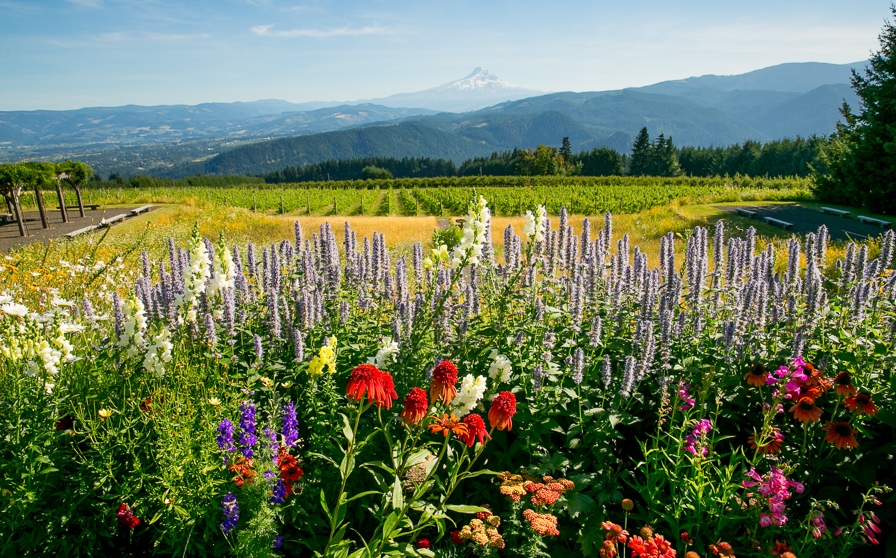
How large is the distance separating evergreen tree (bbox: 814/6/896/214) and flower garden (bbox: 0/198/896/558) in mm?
25165

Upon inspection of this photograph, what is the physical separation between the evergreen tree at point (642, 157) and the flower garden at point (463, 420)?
352 ft

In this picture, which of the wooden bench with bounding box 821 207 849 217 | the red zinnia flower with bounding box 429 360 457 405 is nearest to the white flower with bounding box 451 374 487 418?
the red zinnia flower with bounding box 429 360 457 405

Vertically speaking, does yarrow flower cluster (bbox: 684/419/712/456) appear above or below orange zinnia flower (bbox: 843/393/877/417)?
below

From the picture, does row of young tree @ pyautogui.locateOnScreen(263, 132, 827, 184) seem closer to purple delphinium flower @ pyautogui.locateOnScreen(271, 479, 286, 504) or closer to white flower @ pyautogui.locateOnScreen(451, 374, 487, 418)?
white flower @ pyautogui.locateOnScreen(451, 374, 487, 418)

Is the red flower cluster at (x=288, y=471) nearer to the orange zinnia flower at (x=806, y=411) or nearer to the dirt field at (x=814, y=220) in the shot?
the orange zinnia flower at (x=806, y=411)

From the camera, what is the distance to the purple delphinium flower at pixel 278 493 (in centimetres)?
323

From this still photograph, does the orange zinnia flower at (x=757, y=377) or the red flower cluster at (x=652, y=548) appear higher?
the orange zinnia flower at (x=757, y=377)

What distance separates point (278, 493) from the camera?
10.8 ft

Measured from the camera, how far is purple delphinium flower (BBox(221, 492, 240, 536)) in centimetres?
321

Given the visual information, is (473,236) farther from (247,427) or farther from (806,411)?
(806,411)

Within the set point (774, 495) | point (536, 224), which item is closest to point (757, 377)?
point (774, 495)

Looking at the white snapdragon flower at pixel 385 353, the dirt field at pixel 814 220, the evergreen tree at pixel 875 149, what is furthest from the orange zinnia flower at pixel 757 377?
the evergreen tree at pixel 875 149

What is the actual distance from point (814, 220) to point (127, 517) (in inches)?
1198

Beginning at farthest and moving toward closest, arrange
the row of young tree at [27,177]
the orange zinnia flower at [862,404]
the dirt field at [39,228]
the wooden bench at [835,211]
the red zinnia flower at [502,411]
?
the wooden bench at [835,211] → the row of young tree at [27,177] → the dirt field at [39,228] → the orange zinnia flower at [862,404] → the red zinnia flower at [502,411]
